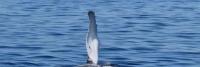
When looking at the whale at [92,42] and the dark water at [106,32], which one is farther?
the dark water at [106,32]

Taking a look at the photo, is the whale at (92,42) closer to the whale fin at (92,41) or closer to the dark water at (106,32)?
the whale fin at (92,41)

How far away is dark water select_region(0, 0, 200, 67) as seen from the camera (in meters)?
17.7

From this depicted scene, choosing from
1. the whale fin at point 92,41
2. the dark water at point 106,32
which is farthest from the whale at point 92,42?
the dark water at point 106,32

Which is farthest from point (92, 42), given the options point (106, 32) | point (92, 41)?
point (106, 32)

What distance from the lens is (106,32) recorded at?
23016mm

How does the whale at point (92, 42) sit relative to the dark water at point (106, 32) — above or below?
below

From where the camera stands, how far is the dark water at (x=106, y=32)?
1773 cm

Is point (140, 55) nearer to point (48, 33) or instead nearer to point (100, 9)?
point (48, 33)

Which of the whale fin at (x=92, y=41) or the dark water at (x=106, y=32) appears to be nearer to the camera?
the whale fin at (x=92, y=41)

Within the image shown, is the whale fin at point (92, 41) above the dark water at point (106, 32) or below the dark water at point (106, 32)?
below

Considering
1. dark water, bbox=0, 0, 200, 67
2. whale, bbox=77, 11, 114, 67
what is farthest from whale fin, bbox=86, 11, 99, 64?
dark water, bbox=0, 0, 200, 67

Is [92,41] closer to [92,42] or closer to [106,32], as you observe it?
[92,42]

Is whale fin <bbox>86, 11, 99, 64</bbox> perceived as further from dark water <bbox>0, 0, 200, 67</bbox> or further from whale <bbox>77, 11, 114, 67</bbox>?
dark water <bbox>0, 0, 200, 67</bbox>

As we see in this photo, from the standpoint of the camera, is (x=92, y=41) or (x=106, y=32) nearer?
(x=92, y=41)
